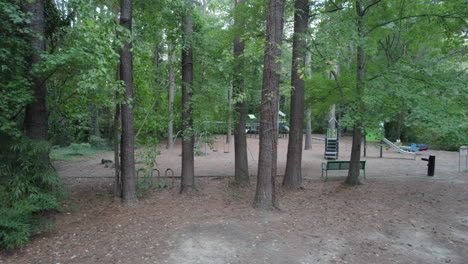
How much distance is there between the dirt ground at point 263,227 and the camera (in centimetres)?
468

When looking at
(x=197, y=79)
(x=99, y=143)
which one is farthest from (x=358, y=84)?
(x=99, y=143)

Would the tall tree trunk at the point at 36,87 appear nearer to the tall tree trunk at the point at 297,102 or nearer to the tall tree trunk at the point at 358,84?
the tall tree trunk at the point at 297,102

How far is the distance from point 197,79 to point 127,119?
3.07 meters

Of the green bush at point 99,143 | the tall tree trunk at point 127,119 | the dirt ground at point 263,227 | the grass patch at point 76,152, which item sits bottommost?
the dirt ground at point 263,227

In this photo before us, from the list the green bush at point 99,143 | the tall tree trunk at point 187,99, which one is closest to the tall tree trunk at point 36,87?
the tall tree trunk at point 187,99

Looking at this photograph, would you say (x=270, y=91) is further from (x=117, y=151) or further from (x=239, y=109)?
(x=117, y=151)

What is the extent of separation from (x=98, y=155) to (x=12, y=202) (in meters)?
13.0

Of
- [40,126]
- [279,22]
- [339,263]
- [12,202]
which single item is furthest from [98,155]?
[339,263]

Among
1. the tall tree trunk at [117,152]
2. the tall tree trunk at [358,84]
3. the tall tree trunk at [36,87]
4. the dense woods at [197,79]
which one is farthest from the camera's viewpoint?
the tall tree trunk at [358,84]

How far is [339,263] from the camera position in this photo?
4422 mm

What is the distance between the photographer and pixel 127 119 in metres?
7.22

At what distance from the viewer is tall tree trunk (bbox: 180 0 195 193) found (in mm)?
8141

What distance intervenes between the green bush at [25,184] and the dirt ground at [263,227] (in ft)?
1.68

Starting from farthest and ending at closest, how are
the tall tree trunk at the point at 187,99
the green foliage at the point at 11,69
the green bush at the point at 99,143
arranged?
the green bush at the point at 99,143, the tall tree trunk at the point at 187,99, the green foliage at the point at 11,69
